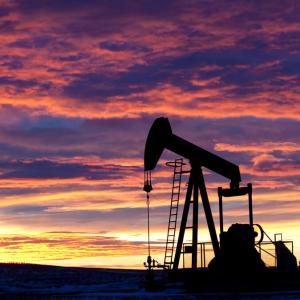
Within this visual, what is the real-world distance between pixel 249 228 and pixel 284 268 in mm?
1925

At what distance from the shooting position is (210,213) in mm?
22547

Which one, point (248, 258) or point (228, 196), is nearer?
point (248, 258)

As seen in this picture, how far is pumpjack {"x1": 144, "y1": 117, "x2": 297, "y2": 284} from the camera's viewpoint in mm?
21203

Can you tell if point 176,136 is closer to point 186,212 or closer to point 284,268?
point 186,212

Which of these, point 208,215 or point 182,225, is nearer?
point 182,225

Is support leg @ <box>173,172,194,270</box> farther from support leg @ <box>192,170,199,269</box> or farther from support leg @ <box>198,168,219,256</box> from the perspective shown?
support leg @ <box>198,168,219,256</box>

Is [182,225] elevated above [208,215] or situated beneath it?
situated beneath

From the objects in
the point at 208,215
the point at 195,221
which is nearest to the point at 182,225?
the point at 195,221

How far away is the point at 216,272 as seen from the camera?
21125 millimetres

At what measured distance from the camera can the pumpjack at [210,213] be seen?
21.2 meters

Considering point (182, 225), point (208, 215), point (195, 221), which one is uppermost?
point (208, 215)

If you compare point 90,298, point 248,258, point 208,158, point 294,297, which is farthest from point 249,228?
point 90,298

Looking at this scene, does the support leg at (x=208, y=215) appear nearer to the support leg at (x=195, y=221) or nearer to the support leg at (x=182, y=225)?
the support leg at (x=195, y=221)

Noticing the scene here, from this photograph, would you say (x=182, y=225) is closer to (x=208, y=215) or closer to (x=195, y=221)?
(x=195, y=221)
